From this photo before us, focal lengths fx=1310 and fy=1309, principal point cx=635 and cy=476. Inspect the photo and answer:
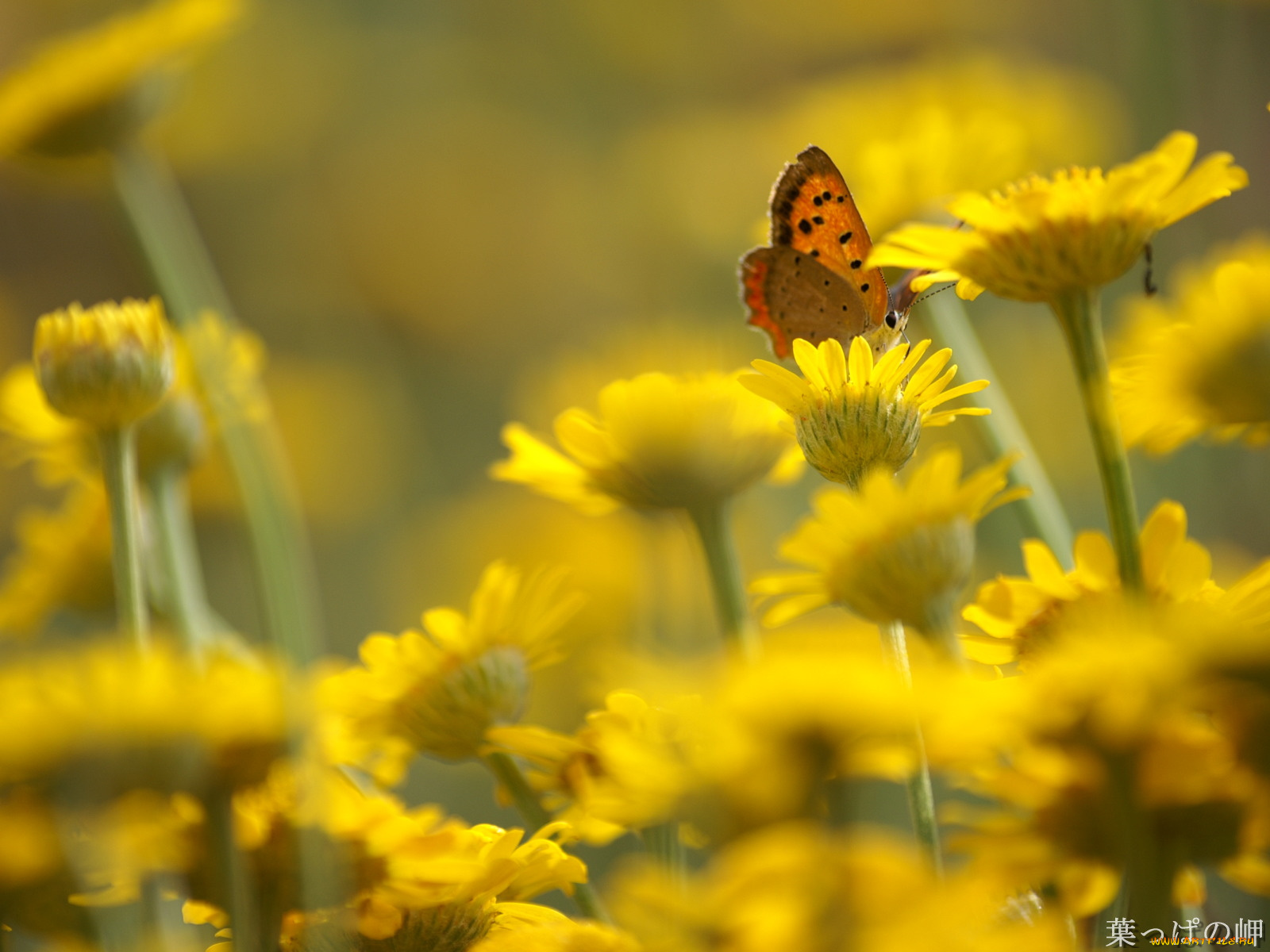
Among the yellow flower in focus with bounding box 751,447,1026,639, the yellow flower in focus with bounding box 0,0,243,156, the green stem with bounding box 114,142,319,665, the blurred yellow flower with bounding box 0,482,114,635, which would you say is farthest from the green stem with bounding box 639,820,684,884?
the yellow flower in focus with bounding box 0,0,243,156

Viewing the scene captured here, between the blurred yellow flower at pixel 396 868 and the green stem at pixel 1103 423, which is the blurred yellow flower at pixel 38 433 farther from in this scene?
the green stem at pixel 1103 423

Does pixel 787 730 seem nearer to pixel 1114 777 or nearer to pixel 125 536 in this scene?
pixel 1114 777

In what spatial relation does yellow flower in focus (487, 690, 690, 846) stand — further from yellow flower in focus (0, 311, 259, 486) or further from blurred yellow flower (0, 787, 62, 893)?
yellow flower in focus (0, 311, 259, 486)

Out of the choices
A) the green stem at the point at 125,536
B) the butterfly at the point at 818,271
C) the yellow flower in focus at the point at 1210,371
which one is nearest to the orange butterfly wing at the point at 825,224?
the butterfly at the point at 818,271

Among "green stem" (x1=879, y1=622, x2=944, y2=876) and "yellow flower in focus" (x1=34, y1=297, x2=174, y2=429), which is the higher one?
"yellow flower in focus" (x1=34, y1=297, x2=174, y2=429)

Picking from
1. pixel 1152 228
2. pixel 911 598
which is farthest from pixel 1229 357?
pixel 911 598
